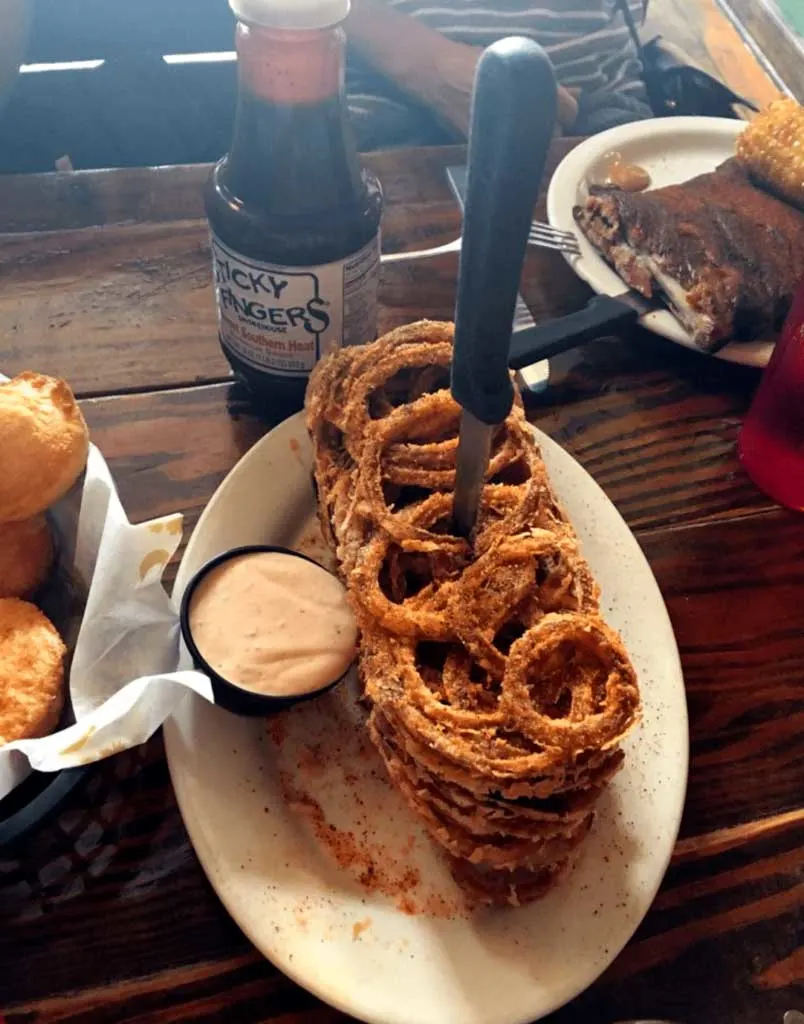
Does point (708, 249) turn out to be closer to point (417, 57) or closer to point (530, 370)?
point (530, 370)

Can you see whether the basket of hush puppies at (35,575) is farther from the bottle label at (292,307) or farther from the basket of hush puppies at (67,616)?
the bottle label at (292,307)

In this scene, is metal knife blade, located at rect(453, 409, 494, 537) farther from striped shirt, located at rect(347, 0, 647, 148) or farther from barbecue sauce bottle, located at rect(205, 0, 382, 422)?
striped shirt, located at rect(347, 0, 647, 148)

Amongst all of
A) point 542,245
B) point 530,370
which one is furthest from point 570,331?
point 542,245

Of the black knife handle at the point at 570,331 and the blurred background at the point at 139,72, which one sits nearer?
the black knife handle at the point at 570,331

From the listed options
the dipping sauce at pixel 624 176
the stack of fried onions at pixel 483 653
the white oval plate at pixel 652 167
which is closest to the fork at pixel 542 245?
the white oval plate at pixel 652 167

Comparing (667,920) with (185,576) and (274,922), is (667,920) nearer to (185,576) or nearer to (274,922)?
(274,922)

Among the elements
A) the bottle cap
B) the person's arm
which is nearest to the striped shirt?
the person's arm
